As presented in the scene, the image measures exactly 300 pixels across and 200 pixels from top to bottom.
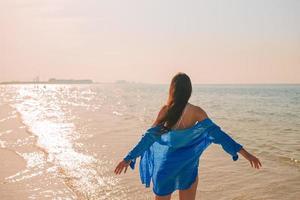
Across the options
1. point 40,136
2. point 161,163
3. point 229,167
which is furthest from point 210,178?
point 40,136

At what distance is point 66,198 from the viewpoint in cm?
720

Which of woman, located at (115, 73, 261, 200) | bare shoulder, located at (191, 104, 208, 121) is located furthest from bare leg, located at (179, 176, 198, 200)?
bare shoulder, located at (191, 104, 208, 121)

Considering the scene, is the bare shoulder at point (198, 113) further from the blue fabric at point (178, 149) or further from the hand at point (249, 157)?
the hand at point (249, 157)

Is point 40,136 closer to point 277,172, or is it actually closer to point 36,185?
point 36,185

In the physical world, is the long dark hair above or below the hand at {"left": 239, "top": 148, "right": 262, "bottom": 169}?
above

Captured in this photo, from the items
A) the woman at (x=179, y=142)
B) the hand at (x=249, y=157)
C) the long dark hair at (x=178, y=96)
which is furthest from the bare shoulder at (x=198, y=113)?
the hand at (x=249, y=157)

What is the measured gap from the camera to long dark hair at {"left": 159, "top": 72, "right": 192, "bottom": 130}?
169 inches

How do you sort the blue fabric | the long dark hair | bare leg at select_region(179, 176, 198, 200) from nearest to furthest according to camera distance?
the long dark hair → the blue fabric → bare leg at select_region(179, 176, 198, 200)

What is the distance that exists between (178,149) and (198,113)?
0.48 metres

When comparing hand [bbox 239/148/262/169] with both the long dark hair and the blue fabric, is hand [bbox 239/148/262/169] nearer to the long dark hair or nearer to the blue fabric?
the blue fabric

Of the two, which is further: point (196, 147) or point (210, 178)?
point (210, 178)

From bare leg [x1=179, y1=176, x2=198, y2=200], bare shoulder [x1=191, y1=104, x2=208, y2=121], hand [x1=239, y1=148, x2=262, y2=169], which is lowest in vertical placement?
bare leg [x1=179, y1=176, x2=198, y2=200]

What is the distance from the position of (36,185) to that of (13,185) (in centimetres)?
46

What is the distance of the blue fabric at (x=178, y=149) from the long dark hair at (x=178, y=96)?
0.63 feet
